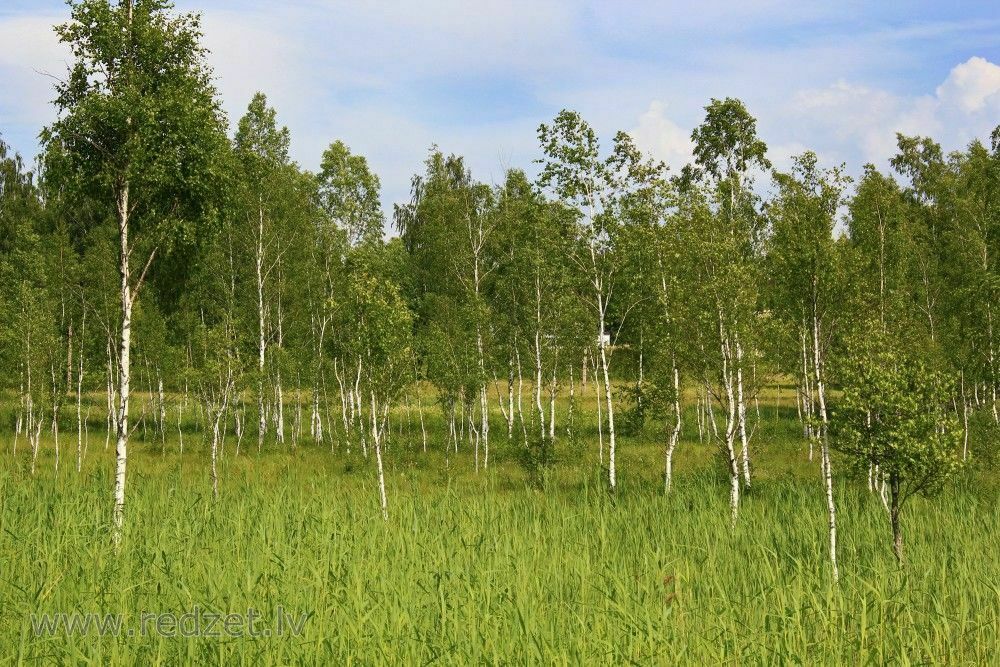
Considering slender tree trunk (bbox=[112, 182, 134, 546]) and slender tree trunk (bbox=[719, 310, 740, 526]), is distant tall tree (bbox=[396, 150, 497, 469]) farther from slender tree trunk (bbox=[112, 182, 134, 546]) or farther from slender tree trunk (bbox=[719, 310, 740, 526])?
slender tree trunk (bbox=[112, 182, 134, 546])

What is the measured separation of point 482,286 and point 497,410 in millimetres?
15752

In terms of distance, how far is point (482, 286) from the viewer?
5025cm

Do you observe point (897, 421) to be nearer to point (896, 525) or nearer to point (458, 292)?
point (896, 525)

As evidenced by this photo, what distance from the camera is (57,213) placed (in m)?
48.5

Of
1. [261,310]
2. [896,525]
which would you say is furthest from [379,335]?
[261,310]

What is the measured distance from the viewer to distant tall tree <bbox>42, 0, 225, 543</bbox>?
17.7m

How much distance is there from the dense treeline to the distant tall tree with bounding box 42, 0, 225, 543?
0.22ft

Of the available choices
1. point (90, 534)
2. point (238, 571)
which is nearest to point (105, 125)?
point (90, 534)

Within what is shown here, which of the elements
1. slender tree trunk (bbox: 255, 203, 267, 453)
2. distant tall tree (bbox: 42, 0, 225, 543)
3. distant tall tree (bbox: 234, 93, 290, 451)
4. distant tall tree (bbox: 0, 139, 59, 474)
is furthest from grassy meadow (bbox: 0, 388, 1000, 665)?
distant tall tree (bbox: 234, 93, 290, 451)

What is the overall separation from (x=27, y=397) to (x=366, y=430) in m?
19.5

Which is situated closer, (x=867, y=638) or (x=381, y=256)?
(x=867, y=638)

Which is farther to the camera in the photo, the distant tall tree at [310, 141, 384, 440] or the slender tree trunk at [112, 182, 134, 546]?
the distant tall tree at [310, 141, 384, 440]

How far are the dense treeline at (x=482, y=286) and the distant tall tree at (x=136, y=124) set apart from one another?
0.22ft

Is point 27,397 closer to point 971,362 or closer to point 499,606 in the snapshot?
point 499,606
